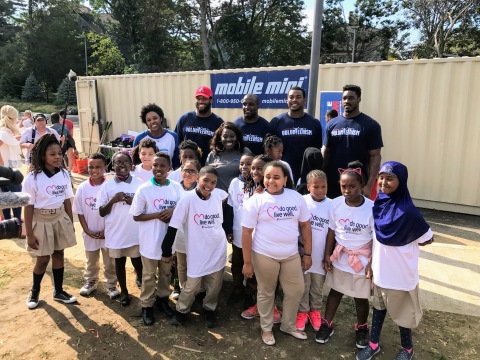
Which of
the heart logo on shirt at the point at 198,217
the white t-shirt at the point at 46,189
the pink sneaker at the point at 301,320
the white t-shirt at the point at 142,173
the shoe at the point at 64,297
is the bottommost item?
the shoe at the point at 64,297

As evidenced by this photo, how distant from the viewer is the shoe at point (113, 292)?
3.62m

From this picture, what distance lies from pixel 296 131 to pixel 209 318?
203 cm

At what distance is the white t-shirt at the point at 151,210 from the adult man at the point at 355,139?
1.75 metres

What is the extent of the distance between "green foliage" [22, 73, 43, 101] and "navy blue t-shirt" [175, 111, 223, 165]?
41162 millimetres

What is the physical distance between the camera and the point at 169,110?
9227mm

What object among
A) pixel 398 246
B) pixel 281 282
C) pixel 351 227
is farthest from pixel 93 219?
pixel 398 246

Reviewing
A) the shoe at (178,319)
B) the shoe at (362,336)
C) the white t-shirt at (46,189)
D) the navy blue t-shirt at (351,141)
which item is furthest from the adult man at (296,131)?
the white t-shirt at (46,189)

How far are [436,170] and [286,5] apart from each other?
2812 centimetres

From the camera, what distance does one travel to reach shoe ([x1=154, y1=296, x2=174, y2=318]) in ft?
10.8

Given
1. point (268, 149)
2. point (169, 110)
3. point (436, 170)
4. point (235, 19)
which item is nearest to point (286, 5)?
point (235, 19)

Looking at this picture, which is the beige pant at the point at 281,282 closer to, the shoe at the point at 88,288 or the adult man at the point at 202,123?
the adult man at the point at 202,123

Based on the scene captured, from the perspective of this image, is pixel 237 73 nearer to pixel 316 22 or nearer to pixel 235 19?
pixel 316 22

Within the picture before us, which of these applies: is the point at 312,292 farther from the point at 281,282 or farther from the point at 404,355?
the point at 404,355

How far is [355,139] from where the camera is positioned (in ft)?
12.0
